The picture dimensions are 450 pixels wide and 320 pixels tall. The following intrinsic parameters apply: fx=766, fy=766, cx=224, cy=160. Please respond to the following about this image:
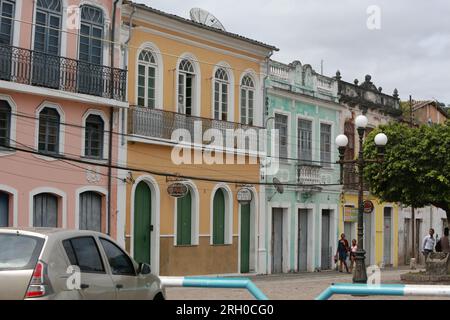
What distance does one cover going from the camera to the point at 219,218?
2878 cm

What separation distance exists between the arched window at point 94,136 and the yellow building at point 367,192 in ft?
43.6

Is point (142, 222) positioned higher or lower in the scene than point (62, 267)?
higher

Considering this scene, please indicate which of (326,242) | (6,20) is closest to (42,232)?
(6,20)

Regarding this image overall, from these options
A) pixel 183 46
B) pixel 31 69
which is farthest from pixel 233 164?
pixel 31 69

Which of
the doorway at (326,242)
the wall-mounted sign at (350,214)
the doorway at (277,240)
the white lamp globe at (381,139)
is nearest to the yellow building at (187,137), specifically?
the doorway at (277,240)

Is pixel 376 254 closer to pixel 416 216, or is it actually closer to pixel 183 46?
pixel 416 216

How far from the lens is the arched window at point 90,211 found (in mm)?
23744

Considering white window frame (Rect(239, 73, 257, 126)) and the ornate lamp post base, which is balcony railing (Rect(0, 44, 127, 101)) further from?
the ornate lamp post base

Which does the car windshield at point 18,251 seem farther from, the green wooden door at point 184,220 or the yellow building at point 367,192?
the yellow building at point 367,192

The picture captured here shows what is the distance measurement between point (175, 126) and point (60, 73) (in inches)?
196

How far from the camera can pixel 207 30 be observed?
91.8ft

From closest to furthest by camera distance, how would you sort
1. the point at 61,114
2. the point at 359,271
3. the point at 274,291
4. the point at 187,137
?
the point at 274,291 → the point at 359,271 → the point at 61,114 → the point at 187,137

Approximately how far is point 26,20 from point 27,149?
3.77 m

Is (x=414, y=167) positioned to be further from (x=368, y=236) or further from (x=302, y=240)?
(x=368, y=236)
